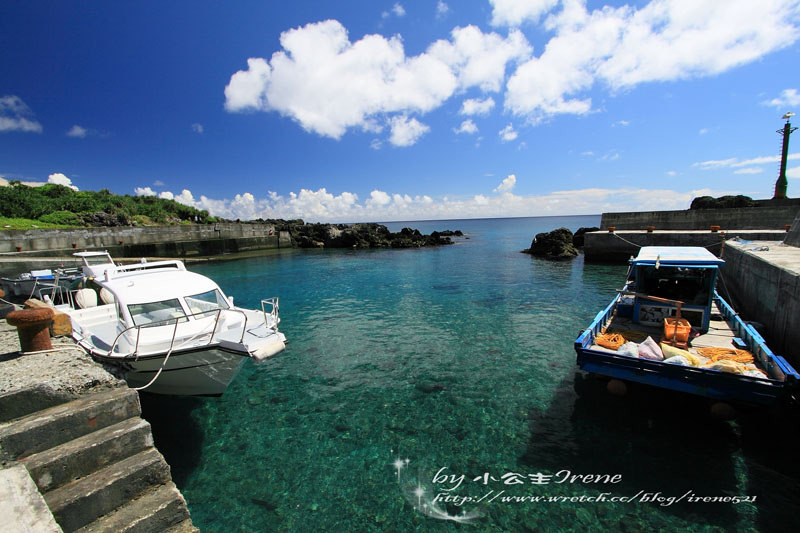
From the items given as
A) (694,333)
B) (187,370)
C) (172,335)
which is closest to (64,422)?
(187,370)

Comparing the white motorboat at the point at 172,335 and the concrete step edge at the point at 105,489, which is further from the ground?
the white motorboat at the point at 172,335

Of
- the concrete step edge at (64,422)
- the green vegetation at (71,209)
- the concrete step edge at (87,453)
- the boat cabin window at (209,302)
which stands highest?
the green vegetation at (71,209)

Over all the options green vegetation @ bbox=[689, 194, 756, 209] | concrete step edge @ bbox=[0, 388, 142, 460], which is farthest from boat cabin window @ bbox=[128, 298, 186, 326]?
green vegetation @ bbox=[689, 194, 756, 209]

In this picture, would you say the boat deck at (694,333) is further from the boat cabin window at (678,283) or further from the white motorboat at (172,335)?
the white motorboat at (172,335)

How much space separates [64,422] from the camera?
3.76m

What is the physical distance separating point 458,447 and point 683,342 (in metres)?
6.17

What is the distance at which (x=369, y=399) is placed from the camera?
8.69m

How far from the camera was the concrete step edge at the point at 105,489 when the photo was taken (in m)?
3.30

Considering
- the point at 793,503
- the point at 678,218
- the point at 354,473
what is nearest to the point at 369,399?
the point at 354,473

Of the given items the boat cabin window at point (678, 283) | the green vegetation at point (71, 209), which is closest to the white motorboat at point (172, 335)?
the boat cabin window at point (678, 283)

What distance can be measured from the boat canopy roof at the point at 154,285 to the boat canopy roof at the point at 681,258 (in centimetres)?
1221

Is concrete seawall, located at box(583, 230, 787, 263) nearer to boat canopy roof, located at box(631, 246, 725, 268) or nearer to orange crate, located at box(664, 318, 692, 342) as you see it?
boat canopy roof, located at box(631, 246, 725, 268)

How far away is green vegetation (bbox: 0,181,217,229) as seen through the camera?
4050 centimetres

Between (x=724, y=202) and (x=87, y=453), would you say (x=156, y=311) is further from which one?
(x=724, y=202)
